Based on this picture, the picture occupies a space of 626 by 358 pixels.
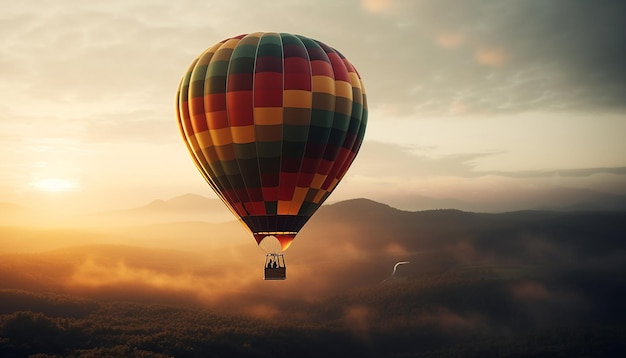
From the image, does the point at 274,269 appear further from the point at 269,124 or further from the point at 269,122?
the point at 269,122

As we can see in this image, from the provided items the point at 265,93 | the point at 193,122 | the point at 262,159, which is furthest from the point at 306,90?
the point at 193,122

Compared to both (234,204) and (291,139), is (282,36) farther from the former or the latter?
(234,204)

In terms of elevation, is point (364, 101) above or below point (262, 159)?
above

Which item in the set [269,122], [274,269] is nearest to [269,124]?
[269,122]

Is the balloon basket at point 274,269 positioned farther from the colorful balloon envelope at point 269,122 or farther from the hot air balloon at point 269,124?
the colorful balloon envelope at point 269,122

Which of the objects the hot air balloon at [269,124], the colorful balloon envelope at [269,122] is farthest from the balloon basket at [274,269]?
the colorful balloon envelope at [269,122]

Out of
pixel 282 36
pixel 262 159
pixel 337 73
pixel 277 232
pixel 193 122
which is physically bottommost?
pixel 277 232

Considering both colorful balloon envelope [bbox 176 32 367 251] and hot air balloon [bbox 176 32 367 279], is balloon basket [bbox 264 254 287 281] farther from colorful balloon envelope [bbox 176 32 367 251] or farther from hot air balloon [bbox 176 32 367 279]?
colorful balloon envelope [bbox 176 32 367 251]
